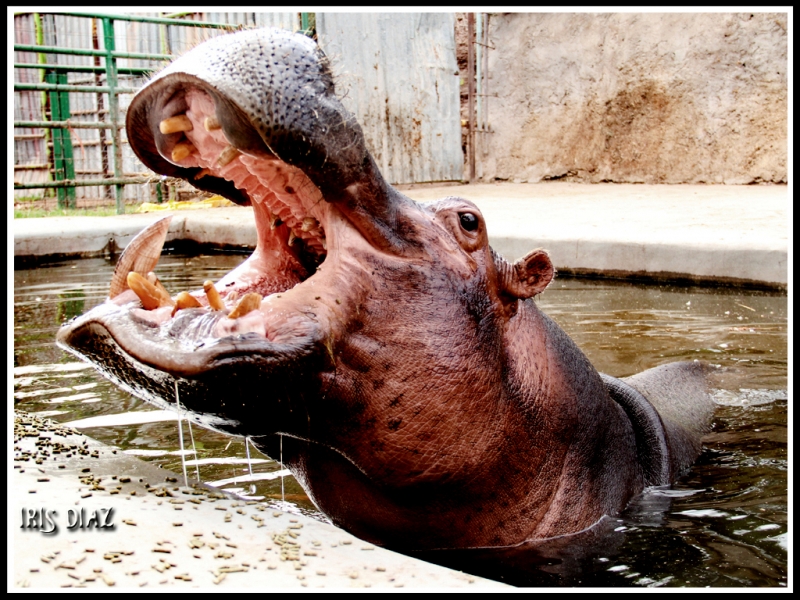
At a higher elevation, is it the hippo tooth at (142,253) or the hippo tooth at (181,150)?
the hippo tooth at (181,150)

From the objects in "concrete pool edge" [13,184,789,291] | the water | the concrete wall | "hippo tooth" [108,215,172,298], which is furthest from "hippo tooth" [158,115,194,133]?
the concrete wall

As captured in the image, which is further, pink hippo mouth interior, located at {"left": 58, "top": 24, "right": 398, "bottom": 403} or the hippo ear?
the hippo ear

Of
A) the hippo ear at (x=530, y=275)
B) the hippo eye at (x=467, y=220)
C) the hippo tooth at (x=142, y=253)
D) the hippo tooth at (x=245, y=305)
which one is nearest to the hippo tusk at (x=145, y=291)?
the hippo tooth at (x=142, y=253)

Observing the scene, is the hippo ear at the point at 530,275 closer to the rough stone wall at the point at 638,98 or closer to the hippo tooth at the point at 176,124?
the hippo tooth at the point at 176,124

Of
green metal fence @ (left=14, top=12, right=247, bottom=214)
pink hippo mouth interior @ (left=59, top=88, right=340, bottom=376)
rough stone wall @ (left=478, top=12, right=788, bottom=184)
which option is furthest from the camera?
green metal fence @ (left=14, top=12, right=247, bottom=214)

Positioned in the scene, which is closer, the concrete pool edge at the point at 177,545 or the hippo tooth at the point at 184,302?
the concrete pool edge at the point at 177,545

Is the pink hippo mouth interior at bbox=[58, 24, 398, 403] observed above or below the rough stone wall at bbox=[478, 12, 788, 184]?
below

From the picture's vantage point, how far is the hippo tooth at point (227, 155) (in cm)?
239

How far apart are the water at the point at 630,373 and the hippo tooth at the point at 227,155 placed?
4.12 feet

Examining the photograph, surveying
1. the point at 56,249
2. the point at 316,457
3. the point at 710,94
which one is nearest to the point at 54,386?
the point at 316,457

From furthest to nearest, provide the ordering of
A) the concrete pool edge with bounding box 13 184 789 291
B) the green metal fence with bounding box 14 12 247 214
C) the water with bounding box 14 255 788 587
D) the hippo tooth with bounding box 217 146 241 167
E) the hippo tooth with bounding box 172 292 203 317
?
the green metal fence with bounding box 14 12 247 214 → the concrete pool edge with bounding box 13 184 789 291 → the water with bounding box 14 255 788 587 → the hippo tooth with bounding box 217 146 241 167 → the hippo tooth with bounding box 172 292 203 317

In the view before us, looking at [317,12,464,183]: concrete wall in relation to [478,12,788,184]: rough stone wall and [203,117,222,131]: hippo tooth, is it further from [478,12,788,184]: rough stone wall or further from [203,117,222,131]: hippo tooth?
[203,117,222,131]: hippo tooth

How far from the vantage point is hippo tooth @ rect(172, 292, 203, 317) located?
2275 mm

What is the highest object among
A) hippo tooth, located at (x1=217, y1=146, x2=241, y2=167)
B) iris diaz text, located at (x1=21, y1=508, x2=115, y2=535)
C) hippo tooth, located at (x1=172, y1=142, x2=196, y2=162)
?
hippo tooth, located at (x1=172, y1=142, x2=196, y2=162)
